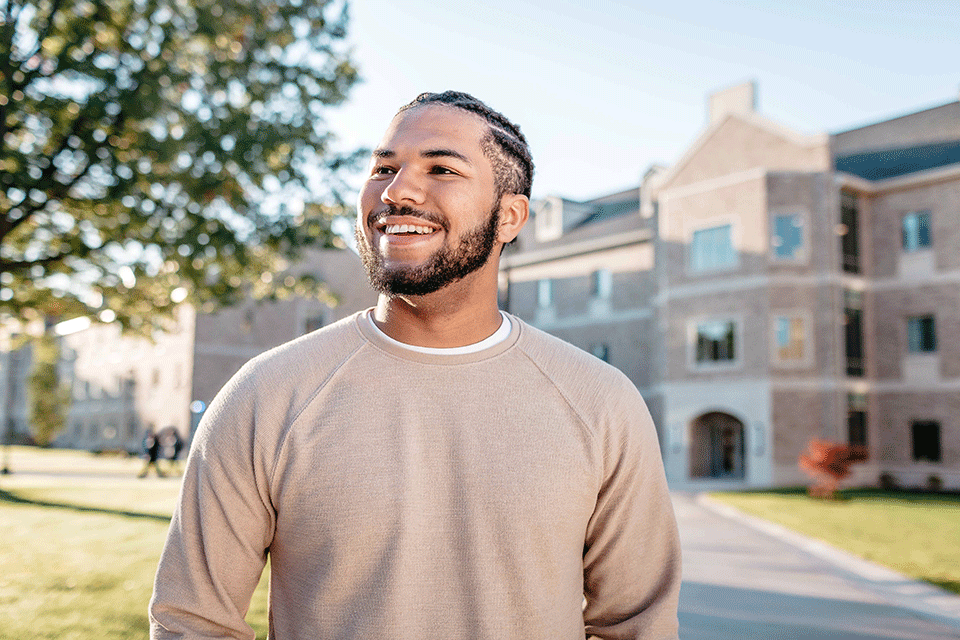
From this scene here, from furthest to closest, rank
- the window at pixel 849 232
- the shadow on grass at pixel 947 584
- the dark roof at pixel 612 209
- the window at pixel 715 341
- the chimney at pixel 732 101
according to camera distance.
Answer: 1. the dark roof at pixel 612 209
2. the chimney at pixel 732 101
3. the window at pixel 715 341
4. the window at pixel 849 232
5. the shadow on grass at pixel 947 584

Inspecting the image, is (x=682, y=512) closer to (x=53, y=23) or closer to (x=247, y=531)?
(x=53, y=23)

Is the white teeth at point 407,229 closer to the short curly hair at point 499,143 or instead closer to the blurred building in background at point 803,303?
the short curly hair at point 499,143

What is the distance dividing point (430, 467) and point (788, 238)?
2933 centimetres

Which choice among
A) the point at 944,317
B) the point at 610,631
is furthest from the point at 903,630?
the point at 944,317

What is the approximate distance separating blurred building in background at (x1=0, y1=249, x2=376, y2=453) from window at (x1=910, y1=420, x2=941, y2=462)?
2282 cm

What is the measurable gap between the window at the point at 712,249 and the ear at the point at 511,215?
1131 inches

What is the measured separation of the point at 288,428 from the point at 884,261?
104ft

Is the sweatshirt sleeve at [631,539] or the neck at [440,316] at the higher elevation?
the neck at [440,316]

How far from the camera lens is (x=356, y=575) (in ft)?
6.63

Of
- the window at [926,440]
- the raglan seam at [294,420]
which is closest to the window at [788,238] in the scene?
the window at [926,440]

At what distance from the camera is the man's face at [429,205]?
2.18 metres

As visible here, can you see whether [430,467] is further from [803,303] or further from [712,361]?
[712,361]

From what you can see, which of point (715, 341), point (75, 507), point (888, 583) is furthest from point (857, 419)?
point (75, 507)

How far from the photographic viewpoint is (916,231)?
29250 mm
